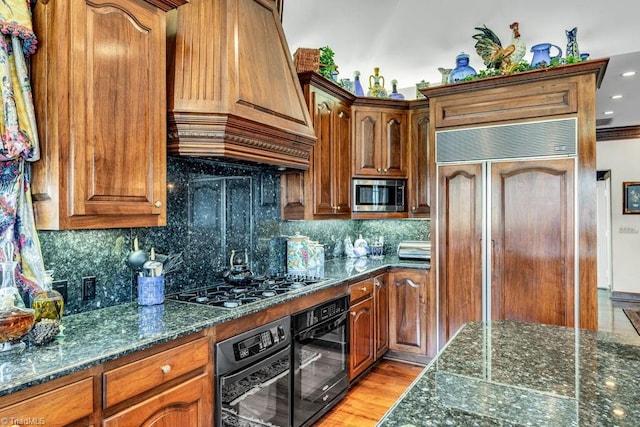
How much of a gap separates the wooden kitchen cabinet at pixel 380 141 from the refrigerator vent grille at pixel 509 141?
52 centimetres

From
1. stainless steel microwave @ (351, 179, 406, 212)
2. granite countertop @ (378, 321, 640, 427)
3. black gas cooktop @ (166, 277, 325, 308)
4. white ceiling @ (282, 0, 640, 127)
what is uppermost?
white ceiling @ (282, 0, 640, 127)

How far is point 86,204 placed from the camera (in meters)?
1.56

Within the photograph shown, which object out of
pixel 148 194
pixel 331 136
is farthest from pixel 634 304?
pixel 148 194

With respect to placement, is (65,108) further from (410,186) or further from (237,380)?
(410,186)

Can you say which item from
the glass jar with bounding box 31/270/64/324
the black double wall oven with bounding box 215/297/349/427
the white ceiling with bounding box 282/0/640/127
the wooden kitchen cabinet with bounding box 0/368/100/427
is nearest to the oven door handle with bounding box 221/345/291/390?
the black double wall oven with bounding box 215/297/349/427

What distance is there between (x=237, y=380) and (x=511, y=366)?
1.22m

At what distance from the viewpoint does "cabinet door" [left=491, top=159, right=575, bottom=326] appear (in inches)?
120

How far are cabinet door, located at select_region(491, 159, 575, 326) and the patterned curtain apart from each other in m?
3.07

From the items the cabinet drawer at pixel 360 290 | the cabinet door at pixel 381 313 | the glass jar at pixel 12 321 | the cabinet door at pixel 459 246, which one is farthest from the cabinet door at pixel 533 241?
the glass jar at pixel 12 321

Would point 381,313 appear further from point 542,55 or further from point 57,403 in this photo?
point 57,403

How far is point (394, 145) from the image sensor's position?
157 inches

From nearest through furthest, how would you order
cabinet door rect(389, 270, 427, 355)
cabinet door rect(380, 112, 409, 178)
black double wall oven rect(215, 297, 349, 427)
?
black double wall oven rect(215, 297, 349, 427), cabinet door rect(389, 270, 427, 355), cabinet door rect(380, 112, 409, 178)

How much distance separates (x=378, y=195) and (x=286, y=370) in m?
2.10

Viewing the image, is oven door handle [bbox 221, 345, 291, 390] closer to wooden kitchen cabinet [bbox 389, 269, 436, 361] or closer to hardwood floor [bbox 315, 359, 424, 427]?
hardwood floor [bbox 315, 359, 424, 427]
